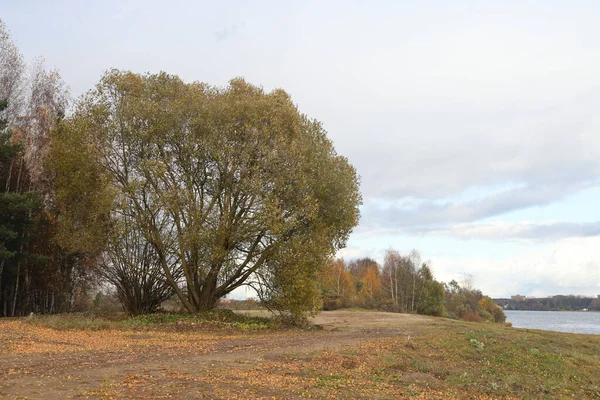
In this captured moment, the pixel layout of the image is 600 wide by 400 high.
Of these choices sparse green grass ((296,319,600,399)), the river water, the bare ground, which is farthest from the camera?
the river water

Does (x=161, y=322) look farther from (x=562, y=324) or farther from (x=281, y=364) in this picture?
(x=562, y=324)

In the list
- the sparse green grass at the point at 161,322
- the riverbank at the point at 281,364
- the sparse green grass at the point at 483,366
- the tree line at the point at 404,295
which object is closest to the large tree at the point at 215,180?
the sparse green grass at the point at 161,322

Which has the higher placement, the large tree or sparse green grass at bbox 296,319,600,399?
the large tree

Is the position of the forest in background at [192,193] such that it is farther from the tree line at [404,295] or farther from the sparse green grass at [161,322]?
the tree line at [404,295]

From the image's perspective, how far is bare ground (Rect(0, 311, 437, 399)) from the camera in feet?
33.5

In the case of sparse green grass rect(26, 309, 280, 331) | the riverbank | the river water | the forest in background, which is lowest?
the river water

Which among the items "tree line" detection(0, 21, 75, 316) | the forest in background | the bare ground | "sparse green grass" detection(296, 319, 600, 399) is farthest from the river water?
"tree line" detection(0, 21, 75, 316)

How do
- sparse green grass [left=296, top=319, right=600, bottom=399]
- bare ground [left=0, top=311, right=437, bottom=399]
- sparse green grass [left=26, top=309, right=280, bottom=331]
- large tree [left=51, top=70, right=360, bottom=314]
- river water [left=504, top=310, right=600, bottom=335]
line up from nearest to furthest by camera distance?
bare ground [left=0, top=311, right=437, bottom=399]
sparse green grass [left=296, top=319, right=600, bottom=399]
sparse green grass [left=26, top=309, right=280, bottom=331]
large tree [left=51, top=70, right=360, bottom=314]
river water [left=504, top=310, right=600, bottom=335]

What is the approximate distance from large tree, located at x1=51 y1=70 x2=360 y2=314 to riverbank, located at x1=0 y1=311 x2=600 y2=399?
3.66 m

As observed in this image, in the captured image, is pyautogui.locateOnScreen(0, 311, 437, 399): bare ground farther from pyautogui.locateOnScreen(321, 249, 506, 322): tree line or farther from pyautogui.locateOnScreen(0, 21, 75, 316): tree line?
→ pyautogui.locateOnScreen(321, 249, 506, 322): tree line

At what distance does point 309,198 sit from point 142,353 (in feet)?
40.3

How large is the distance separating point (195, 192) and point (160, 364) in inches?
552

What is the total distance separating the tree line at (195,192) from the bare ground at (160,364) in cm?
485

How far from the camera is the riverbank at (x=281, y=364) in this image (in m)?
10.8
